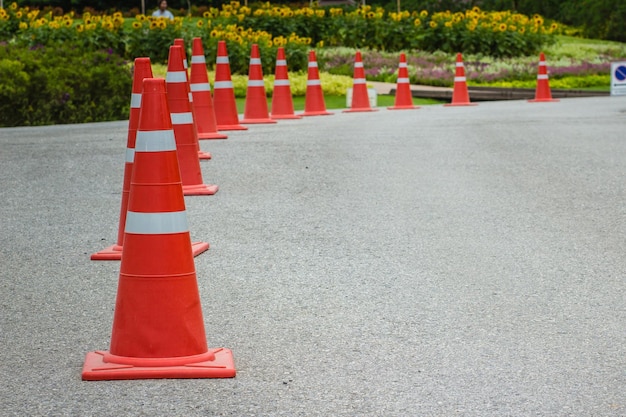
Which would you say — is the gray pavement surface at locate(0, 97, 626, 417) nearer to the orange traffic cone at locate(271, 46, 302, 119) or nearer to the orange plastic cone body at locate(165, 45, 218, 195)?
the orange plastic cone body at locate(165, 45, 218, 195)

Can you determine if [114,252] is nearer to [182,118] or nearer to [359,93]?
[182,118]

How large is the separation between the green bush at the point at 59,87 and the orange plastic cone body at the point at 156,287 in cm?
1148

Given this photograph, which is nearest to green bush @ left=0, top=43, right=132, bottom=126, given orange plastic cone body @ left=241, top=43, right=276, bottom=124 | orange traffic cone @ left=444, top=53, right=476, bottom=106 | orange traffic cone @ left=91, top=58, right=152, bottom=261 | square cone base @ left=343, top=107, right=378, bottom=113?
orange plastic cone body @ left=241, top=43, right=276, bottom=124


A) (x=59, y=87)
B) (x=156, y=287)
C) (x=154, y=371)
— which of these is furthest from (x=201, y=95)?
(x=154, y=371)

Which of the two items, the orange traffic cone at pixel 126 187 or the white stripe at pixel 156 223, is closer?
the white stripe at pixel 156 223

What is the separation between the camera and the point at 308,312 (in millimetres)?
5555

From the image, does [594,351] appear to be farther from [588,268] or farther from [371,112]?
[371,112]

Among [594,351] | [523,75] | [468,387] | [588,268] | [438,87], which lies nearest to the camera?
[468,387]

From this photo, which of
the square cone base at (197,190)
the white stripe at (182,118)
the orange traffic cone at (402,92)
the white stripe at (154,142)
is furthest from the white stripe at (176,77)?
the orange traffic cone at (402,92)

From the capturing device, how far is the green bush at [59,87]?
53.4 ft

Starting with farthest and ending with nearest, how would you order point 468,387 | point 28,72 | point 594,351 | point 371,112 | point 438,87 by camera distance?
point 438,87 < point 371,112 < point 28,72 < point 594,351 < point 468,387

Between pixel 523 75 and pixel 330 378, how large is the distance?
24.1 metres

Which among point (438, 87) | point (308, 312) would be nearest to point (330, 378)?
point (308, 312)

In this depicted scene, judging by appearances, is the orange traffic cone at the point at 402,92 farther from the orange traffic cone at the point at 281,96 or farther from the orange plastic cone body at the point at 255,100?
the orange plastic cone body at the point at 255,100
